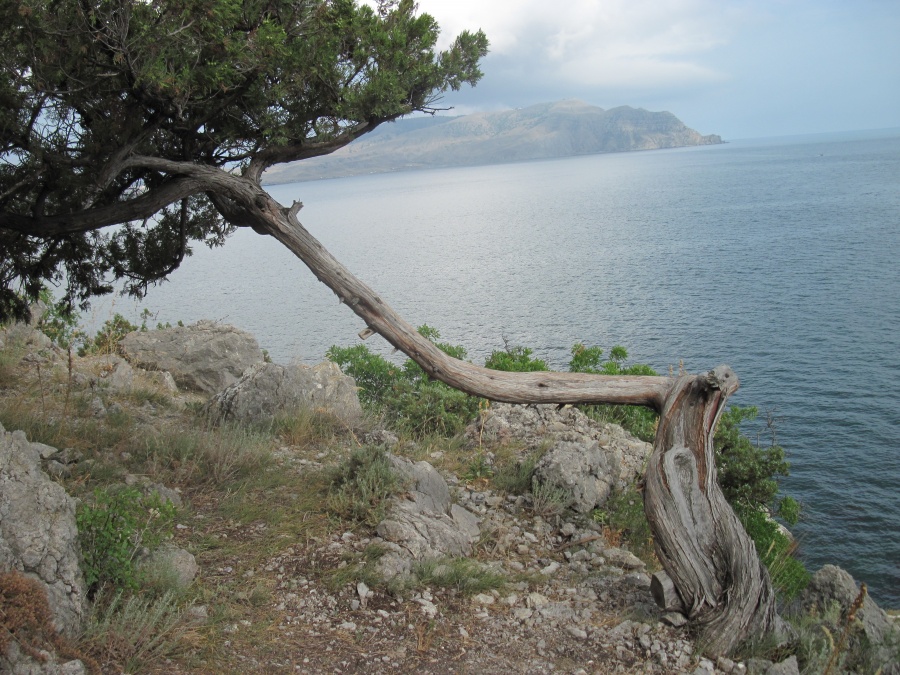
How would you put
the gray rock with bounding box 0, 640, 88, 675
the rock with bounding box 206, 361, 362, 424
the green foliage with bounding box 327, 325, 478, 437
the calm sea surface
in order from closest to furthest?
the gray rock with bounding box 0, 640, 88, 675, the rock with bounding box 206, 361, 362, 424, the green foliage with bounding box 327, 325, 478, 437, the calm sea surface

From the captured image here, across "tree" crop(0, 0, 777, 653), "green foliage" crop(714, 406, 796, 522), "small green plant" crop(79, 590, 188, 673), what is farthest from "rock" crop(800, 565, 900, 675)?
"small green plant" crop(79, 590, 188, 673)

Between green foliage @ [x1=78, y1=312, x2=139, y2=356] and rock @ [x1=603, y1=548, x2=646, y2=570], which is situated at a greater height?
green foliage @ [x1=78, y1=312, x2=139, y2=356]

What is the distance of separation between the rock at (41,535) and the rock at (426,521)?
261 centimetres

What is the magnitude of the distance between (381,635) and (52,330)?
47.5 feet

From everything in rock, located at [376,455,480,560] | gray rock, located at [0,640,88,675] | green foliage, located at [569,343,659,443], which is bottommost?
green foliage, located at [569,343,659,443]

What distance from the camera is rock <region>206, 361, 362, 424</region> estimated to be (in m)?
9.78

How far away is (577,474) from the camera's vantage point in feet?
26.0

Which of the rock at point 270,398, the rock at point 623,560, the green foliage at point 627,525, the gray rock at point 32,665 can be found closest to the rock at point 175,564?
the gray rock at point 32,665

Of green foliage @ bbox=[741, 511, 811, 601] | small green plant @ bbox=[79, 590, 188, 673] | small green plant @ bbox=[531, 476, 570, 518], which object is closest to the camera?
small green plant @ bbox=[79, 590, 188, 673]

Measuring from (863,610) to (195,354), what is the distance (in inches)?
463

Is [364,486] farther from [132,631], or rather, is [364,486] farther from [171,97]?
[171,97]

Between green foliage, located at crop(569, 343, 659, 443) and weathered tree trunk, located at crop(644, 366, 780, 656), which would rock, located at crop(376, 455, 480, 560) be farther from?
green foliage, located at crop(569, 343, 659, 443)

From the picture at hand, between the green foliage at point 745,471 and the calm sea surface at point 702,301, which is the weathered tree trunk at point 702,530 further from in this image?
the calm sea surface at point 702,301

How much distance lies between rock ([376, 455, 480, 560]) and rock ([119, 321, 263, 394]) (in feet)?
23.4
